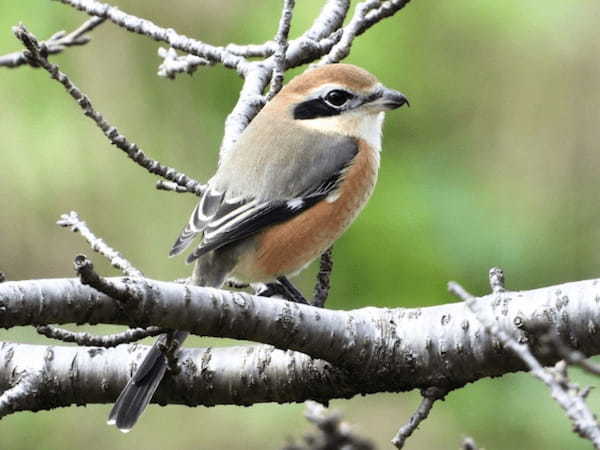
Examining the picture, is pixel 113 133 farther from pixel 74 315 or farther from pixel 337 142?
pixel 74 315

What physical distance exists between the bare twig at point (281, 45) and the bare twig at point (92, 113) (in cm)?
53

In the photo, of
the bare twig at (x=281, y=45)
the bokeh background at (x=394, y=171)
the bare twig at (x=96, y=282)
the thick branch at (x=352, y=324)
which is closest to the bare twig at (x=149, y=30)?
the bare twig at (x=281, y=45)

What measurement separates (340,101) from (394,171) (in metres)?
0.44

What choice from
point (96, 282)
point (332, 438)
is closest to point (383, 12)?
point (96, 282)

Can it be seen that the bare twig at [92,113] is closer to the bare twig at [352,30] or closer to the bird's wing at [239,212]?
the bird's wing at [239,212]

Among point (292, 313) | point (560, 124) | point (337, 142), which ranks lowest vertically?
point (292, 313)

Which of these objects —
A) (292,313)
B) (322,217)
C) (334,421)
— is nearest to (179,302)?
(292,313)

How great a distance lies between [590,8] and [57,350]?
2939mm

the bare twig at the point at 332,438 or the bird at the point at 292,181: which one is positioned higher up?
the bird at the point at 292,181

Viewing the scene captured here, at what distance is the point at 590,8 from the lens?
4.86 m

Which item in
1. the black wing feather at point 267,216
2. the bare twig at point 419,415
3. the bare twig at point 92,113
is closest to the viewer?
the bare twig at point 419,415

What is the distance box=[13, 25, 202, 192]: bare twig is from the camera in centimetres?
319

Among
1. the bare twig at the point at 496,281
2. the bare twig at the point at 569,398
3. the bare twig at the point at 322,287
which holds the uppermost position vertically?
the bare twig at the point at 322,287

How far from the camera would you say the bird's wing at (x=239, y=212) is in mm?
3854
